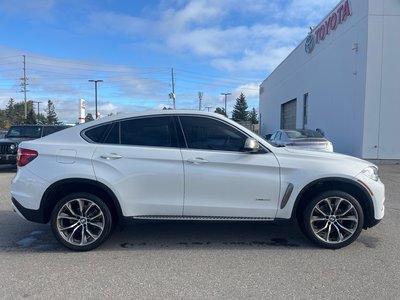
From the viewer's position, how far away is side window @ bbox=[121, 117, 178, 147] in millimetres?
5078

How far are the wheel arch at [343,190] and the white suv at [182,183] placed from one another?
0.01m

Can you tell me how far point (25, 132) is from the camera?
15.0 metres

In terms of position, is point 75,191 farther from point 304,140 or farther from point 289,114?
point 289,114

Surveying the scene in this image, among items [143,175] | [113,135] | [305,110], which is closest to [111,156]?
[113,135]

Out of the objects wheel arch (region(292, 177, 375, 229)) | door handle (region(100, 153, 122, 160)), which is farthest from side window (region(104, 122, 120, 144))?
wheel arch (region(292, 177, 375, 229))

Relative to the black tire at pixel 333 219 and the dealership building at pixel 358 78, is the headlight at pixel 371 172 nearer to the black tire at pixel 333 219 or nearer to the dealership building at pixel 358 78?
the black tire at pixel 333 219

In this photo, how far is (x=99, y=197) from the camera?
504 centimetres

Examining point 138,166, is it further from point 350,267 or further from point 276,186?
point 350,267

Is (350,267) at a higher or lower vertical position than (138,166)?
lower

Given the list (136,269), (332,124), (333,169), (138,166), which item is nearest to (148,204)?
(138,166)

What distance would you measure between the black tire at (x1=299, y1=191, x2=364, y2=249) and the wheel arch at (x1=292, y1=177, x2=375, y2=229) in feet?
0.36

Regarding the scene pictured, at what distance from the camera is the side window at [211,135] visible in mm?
5066

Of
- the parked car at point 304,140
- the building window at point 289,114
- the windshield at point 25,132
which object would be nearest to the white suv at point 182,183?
the parked car at point 304,140

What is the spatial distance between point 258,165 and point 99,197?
2.06 m
